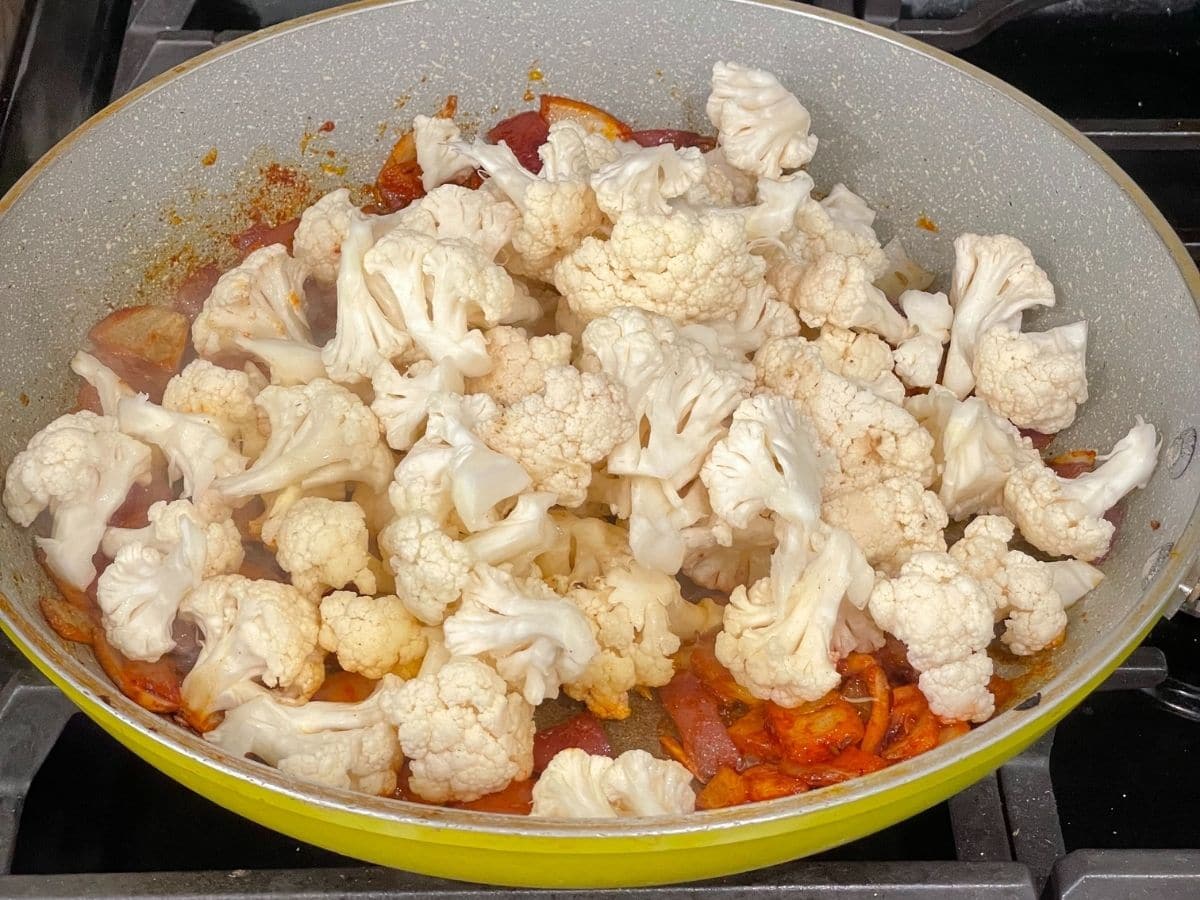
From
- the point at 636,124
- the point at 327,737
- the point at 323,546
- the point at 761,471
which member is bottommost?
the point at 327,737

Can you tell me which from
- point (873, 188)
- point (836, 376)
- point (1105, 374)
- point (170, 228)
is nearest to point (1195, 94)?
point (873, 188)

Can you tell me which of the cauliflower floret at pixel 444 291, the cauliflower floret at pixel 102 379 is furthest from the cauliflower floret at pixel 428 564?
the cauliflower floret at pixel 102 379

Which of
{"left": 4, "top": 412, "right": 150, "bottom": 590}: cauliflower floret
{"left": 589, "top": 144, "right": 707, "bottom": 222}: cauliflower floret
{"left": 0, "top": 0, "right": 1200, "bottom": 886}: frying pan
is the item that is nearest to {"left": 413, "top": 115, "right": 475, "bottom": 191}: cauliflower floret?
{"left": 0, "top": 0, "right": 1200, "bottom": 886}: frying pan

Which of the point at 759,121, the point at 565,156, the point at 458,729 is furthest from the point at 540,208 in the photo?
the point at 458,729

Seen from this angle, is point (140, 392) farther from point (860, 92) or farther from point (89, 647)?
point (860, 92)

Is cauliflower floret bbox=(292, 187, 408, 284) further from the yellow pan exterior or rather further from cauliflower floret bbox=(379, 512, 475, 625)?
the yellow pan exterior

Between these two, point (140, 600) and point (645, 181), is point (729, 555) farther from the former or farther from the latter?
point (140, 600)

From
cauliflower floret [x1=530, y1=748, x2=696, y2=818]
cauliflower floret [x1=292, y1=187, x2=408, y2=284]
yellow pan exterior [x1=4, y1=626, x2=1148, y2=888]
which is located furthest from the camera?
cauliflower floret [x1=292, y1=187, x2=408, y2=284]

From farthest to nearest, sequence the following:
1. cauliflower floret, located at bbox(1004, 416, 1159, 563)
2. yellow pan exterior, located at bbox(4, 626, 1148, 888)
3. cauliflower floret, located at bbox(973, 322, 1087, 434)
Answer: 1. cauliflower floret, located at bbox(973, 322, 1087, 434)
2. cauliflower floret, located at bbox(1004, 416, 1159, 563)
3. yellow pan exterior, located at bbox(4, 626, 1148, 888)
